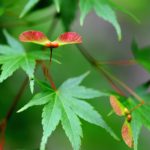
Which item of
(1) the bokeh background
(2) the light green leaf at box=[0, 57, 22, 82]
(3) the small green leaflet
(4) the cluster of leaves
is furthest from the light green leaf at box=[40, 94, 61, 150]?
(1) the bokeh background

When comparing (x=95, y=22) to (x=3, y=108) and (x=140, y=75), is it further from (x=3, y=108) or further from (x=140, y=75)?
(x=3, y=108)

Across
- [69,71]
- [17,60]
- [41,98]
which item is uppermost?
[17,60]

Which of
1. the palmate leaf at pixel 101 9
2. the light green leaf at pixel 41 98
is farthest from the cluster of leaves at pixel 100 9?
the light green leaf at pixel 41 98

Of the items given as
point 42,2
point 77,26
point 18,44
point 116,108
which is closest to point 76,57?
point 77,26

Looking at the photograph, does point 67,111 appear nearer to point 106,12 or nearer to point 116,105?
point 116,105

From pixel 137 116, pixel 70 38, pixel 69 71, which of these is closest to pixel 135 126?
pixel 137 116

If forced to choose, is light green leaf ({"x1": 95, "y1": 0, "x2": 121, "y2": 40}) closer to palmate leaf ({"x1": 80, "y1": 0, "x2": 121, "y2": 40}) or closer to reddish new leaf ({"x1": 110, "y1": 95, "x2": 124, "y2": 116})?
palmate leaf ({"x1": 80, "y1": 0, "x2": 121, "y2": 40})

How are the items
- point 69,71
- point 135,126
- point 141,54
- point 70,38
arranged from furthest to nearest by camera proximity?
point 69,71, point 141,54, point 135,126, point 70,38
